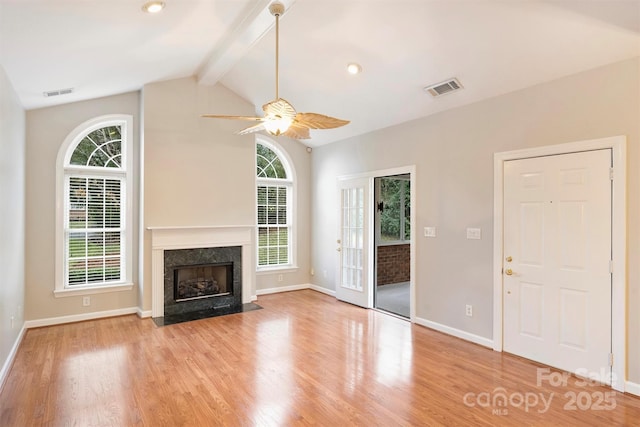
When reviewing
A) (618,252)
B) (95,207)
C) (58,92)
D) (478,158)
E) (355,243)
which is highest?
(58,92)

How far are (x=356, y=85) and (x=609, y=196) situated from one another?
115 inches

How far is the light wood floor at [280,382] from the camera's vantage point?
8.64 feet

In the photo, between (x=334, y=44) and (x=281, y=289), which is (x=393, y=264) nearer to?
(x=281, y=289)

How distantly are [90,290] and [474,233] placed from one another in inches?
202

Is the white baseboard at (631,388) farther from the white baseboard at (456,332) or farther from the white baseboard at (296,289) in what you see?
the white baseboard at (296,289)

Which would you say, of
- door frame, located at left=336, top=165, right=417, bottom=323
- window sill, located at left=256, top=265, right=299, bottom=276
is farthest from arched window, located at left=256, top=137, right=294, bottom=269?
door frame, located at left=336, top=165, right=417, bottom=323

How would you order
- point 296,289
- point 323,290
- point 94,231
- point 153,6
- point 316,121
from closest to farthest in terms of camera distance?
point 153,6 → point 316,121 → point 94,231 → point 323,290 → point 296,289

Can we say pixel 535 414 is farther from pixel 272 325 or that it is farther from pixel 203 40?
pixel 203 40

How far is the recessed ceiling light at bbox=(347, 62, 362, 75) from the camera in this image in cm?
416

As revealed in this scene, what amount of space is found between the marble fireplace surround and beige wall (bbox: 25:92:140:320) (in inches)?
39.6

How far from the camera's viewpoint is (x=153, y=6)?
9.29 ft

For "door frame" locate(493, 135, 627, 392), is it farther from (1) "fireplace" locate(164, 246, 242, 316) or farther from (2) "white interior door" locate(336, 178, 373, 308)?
(1) "fireplace" locate(164, 246, 242, 316)

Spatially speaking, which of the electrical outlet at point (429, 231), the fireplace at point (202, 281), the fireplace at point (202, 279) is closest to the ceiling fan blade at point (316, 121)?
the electrical outlet at point (429, 231)

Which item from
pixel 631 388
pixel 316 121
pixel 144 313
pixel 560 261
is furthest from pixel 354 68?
pixel 144 313
